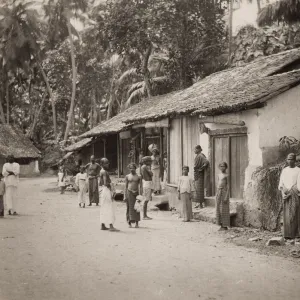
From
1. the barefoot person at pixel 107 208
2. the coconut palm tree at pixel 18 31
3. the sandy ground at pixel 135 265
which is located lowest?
the sandy ground at pixel 135 265

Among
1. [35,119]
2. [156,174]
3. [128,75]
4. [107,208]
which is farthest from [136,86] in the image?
[107,208]

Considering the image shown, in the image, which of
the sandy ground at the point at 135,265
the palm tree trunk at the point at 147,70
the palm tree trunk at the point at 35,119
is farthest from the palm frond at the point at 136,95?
the sandy ground at the point at 135,265

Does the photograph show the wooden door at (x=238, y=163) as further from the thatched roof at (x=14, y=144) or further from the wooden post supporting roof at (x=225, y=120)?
the thatched roof at (x=14, y=144)

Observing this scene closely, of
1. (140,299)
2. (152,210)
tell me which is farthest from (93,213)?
(140,299)

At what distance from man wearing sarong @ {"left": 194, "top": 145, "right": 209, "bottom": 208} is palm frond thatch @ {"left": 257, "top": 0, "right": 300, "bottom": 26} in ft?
41.4

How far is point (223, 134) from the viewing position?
498 inches

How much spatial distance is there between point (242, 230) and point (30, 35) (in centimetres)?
3131

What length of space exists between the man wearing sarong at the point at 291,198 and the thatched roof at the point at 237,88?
2.20 metres

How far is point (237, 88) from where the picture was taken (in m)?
13.2

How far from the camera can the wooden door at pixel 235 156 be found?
11945 mm

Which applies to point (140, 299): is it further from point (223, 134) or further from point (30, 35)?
point (30, 35)

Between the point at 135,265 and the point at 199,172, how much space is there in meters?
6.17

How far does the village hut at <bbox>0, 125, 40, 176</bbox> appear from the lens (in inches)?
1471

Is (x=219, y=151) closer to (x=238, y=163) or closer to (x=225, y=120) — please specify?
(x=238, y=163)
